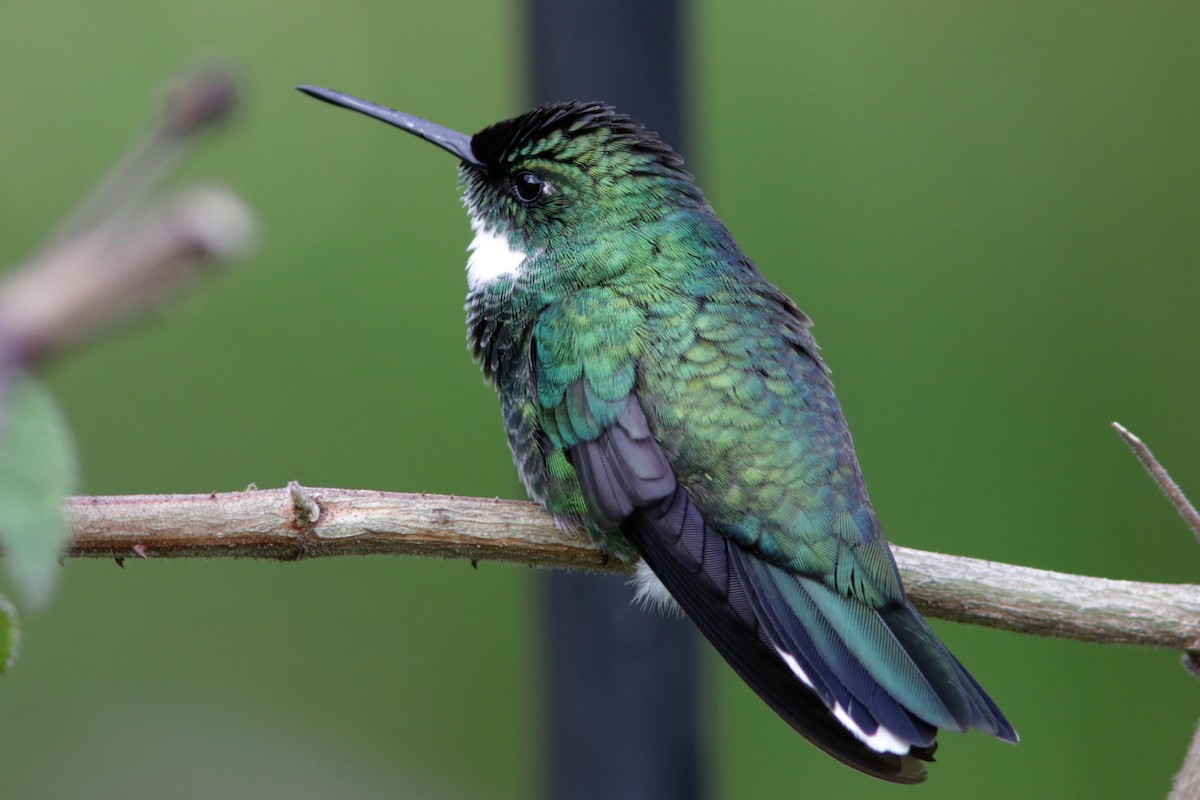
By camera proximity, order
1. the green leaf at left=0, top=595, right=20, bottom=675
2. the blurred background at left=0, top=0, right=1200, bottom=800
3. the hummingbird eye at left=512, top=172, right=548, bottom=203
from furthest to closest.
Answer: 1. the blurred background at left=0, top=0, right=1200, bottom=800
2. the hummingbird eye at left=512, top=172, right=548, bottom=203
3. the green leaf at left=0, top=595, right=20, bottom=675

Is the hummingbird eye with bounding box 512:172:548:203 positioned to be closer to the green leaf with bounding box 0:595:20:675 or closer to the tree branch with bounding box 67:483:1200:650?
the tree branch with bounding box 67:483:1200:650

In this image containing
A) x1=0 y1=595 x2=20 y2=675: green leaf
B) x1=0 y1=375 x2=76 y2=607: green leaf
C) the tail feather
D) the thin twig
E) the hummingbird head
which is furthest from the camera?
the hummingbird head

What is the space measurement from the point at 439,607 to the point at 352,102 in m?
3.04

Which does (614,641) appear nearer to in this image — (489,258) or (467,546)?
(489,258)

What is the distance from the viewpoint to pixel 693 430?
2594 millimetres

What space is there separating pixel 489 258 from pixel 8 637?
7.01ft

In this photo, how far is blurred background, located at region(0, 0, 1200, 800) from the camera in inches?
203

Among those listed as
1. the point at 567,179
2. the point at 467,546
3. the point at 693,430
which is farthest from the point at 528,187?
the point at 467,546

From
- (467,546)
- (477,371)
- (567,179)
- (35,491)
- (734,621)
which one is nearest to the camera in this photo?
(35,491)

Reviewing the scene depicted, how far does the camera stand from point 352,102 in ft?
10.1

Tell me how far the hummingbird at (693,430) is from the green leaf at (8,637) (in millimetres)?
1475

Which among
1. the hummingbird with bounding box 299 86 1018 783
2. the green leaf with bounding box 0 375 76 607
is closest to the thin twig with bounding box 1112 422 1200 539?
the hummingbird with bounding box 299 86 1018 783

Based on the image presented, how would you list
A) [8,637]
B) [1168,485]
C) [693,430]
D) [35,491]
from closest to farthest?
[35,491], [8,637], [1168,485], [693,430]

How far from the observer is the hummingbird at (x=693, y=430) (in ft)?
7.64
